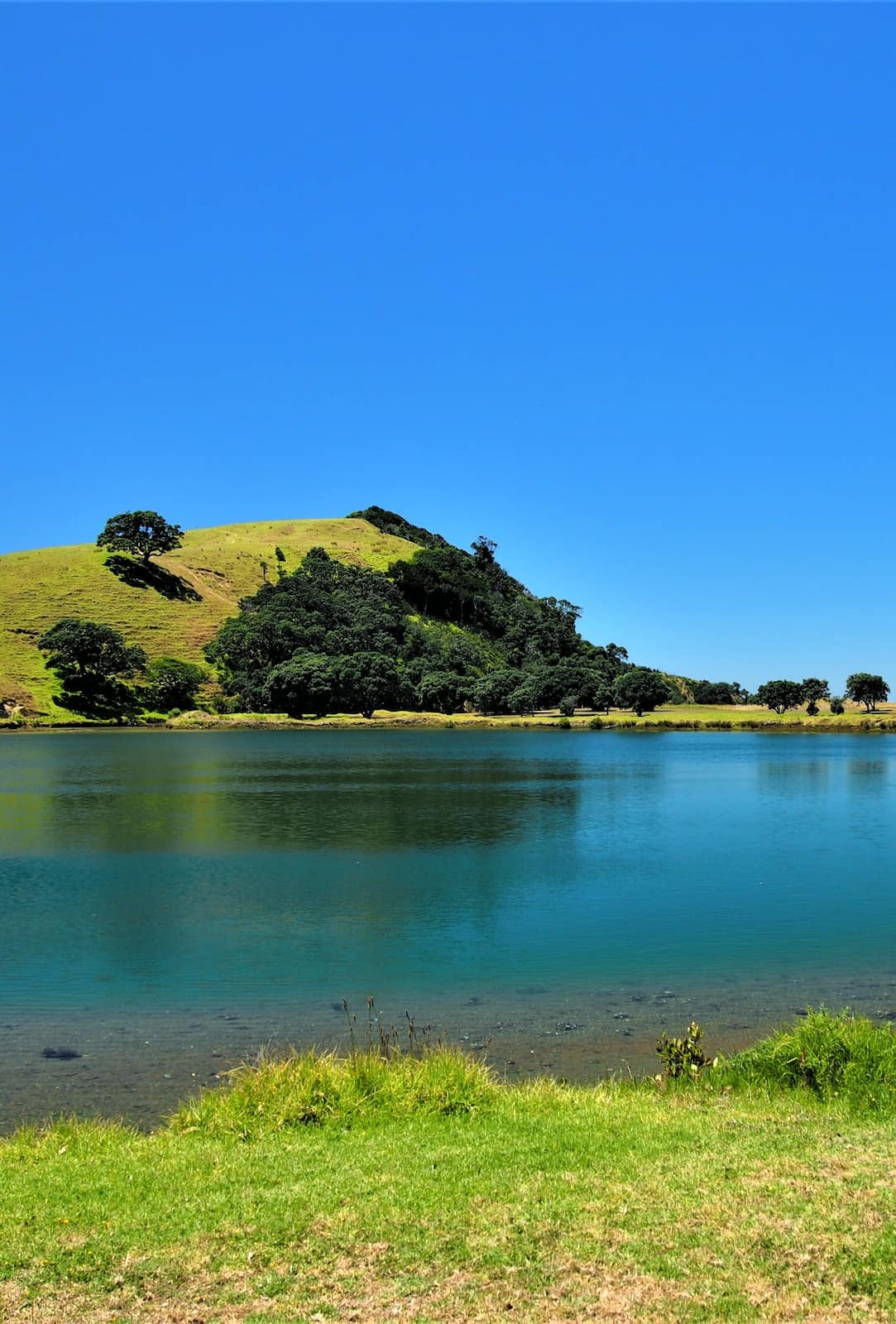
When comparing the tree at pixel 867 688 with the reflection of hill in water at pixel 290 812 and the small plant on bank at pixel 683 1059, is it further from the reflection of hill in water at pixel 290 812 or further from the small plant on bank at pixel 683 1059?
the small plant on bank at pixel 683 1059

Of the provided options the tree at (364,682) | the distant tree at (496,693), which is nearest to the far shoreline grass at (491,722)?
the tree at (364,682)

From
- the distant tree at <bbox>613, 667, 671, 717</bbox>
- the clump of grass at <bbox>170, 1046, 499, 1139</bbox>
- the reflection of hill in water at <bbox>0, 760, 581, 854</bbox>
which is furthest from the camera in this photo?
the distant tree at <bbox>613, 667, 671, 717</bbox>

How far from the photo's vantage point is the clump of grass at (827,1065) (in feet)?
37.6

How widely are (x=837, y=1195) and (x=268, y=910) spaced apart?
20379mm

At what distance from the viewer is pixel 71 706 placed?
5527 inches

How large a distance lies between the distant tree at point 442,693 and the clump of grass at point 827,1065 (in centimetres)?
15534

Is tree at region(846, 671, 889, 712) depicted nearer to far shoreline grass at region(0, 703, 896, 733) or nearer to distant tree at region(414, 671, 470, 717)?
far shoreline grass at region(0, 703, 896, 733)

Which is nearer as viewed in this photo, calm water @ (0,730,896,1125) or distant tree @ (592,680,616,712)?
calm water @ (0,730,896,1125)

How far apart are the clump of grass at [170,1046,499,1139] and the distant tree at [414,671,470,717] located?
156096 mm

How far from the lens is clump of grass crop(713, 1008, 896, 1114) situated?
11.5m

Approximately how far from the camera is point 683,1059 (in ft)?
41.3

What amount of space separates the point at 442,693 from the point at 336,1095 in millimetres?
157501

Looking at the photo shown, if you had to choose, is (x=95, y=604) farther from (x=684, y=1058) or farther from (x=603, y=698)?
(x=684, y=1058)

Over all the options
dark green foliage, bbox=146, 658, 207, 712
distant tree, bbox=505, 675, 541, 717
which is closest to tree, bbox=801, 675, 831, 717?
distant tree, bbox=505, 675, 541, 717
